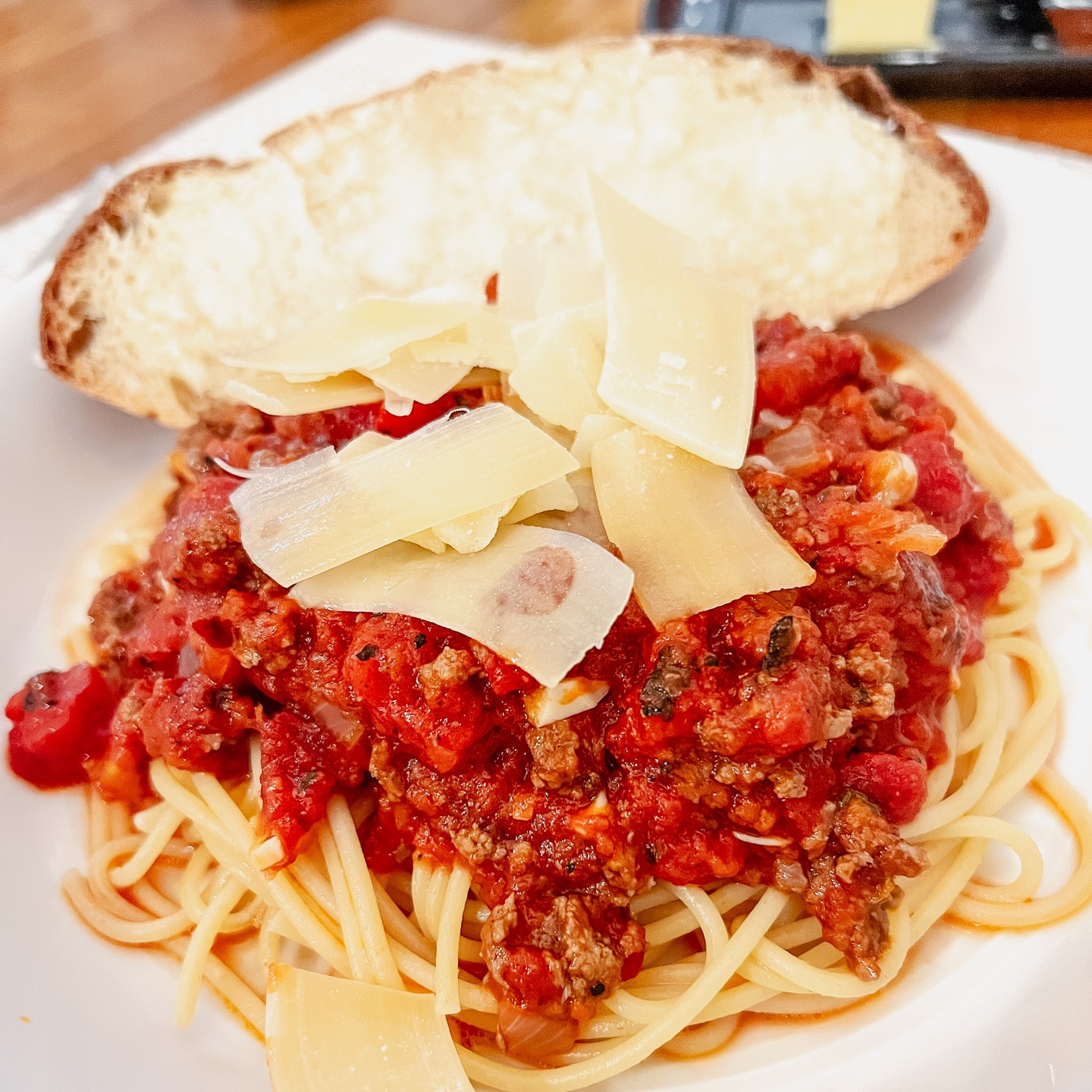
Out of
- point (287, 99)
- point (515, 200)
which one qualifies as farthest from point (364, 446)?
point (287, 99)

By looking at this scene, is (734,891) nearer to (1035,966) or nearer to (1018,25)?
(1035,966)

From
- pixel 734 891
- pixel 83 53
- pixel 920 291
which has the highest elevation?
pixel 83 53

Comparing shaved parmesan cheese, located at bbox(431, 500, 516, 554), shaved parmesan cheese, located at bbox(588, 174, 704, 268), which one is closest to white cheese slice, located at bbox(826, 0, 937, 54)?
shaved parmesan cheese, located at bbox(588, 174, 704, 268)

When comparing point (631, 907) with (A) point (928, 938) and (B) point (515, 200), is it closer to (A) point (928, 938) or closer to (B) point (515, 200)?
(A) point (928, 938)

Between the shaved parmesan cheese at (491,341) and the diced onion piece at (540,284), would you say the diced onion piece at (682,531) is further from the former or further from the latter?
the diced onion piece at (540,284)

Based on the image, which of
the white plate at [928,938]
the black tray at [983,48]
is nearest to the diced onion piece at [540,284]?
the white plate at [928,938]

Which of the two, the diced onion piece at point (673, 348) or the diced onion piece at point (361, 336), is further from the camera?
the diced onion piece at point (361, 336)

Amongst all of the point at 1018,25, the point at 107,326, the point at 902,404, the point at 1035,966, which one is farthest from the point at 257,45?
the point at 1035,966
